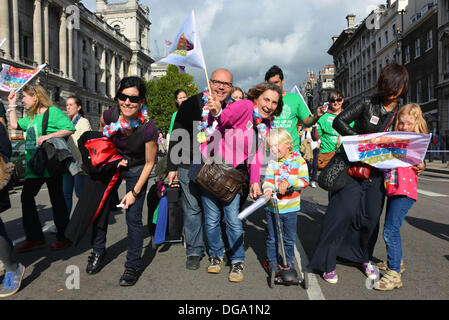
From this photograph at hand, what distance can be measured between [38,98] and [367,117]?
393 cm

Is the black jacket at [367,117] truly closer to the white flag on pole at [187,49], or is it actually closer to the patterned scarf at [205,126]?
the patterned scarf at [205,126]

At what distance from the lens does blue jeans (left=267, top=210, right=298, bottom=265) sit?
346cm

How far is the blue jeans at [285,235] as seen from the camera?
346 centimetres

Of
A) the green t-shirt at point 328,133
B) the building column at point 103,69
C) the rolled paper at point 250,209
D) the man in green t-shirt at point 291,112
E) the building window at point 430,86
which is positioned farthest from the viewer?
the building column at point 103,69

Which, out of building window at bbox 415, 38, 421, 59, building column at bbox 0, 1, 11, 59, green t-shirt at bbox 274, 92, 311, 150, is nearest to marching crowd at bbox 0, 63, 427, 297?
green t-shirt at bbox 274, 92, 311, 150

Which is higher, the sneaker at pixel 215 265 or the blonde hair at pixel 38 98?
the blonde hair at pixel 38 98

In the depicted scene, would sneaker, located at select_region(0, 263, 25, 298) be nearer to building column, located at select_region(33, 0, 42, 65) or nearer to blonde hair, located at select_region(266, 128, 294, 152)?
blonde hair, located at select_region(266, 128, 294, 152)

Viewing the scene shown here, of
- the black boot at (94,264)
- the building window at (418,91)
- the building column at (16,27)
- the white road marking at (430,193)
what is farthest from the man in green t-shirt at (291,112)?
the building column at (16,27)

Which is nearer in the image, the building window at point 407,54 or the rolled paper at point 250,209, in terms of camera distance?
the rolled paper at point 250,209

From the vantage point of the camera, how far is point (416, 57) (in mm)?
34188

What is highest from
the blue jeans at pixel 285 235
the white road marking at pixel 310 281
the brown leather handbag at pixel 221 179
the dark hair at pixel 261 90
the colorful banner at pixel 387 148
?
the dark hair at pixel 261 90

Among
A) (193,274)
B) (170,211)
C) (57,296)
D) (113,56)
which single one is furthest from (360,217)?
(113,56)
